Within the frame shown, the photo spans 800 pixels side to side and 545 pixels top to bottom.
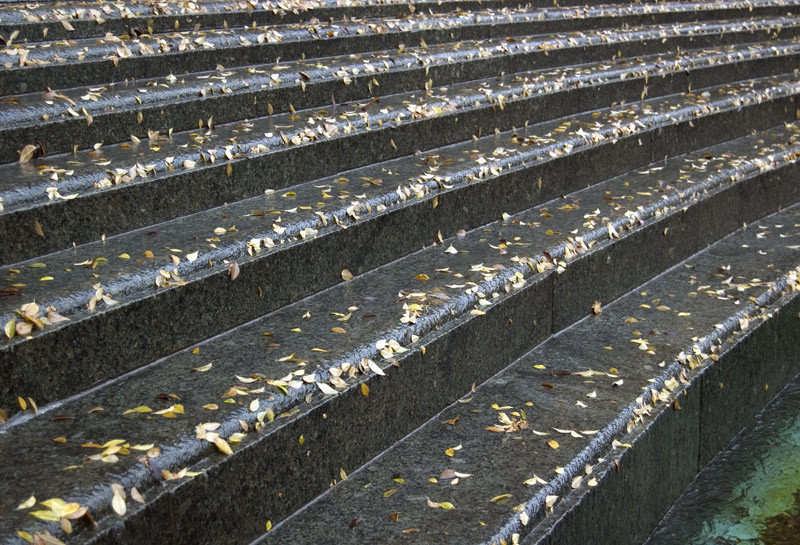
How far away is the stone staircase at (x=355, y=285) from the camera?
2379 millimetres

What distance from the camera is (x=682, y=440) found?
3367mm

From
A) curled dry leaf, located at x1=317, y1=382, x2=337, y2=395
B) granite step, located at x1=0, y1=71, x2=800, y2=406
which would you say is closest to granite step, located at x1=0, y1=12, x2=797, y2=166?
granite step, located at x1=0, y1=71, x2=800, y2=406

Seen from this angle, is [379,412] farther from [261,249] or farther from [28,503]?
[28,503]

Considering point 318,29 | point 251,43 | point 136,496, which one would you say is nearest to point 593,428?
point 136,496

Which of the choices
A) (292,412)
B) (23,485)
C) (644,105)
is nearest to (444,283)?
(292,412)

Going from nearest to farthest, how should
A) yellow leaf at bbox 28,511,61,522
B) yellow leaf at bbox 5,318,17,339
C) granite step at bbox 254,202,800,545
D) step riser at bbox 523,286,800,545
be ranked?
1. yellow leaf at bbox 28,511,61,522
2. yellow leaf at bbox 5,318,17,339
3. granite step at bbox 254,202,800,545
4. step riser at bbox 523,286,800,545

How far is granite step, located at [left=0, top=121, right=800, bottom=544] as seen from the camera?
2.11 metres

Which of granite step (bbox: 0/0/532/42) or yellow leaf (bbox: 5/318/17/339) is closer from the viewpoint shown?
yellow leaf (bbox: 5/318/17/339)

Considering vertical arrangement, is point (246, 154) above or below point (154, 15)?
below

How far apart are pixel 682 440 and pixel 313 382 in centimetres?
163

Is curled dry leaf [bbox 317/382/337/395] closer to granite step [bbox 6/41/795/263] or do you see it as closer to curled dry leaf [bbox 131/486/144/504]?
curled dry leaf [bbox 131/486/144/504]

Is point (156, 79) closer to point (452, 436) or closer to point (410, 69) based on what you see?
point (410, 69)

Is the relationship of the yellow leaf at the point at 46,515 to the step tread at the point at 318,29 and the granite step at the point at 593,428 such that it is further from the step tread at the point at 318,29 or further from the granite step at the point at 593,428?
the step tread at the point at 318,29

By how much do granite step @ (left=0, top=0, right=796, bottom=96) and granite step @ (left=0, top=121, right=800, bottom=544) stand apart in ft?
5.71
